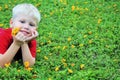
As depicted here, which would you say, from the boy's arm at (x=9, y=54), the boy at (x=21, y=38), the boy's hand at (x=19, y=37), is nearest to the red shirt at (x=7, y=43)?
the boy at (x=21, y=38)

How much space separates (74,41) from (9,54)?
5.29 ft

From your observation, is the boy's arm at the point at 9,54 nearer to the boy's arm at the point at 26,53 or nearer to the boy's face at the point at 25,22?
the boy's arm at the point at 26,53

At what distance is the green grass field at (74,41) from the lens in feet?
13.3

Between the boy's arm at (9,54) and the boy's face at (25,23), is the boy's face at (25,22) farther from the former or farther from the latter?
the boy's arm at (9,54)

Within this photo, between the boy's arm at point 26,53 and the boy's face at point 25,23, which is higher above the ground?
the boy's face at point 25,23

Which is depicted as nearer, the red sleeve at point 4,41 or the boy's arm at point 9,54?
the boy's arm at point 9,54

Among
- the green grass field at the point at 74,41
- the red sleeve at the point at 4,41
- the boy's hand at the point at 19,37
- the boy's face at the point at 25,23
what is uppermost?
the boy's face at the point at 25,23

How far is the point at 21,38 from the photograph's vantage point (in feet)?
12.8

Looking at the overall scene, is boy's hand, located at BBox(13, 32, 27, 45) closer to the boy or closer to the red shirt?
the boy

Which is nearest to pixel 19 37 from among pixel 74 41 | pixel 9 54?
pixel 9 54

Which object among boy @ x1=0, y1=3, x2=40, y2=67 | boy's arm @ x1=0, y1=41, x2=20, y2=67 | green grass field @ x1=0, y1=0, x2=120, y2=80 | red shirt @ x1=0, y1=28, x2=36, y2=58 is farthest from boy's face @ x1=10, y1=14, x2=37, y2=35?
green grass field @ x1=0, y1=0, x2=120, y2=80

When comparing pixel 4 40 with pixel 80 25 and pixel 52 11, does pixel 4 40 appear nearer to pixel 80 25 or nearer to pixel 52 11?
pixel 80 25

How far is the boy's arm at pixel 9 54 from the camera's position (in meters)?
3.96

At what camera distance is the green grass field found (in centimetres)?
406
